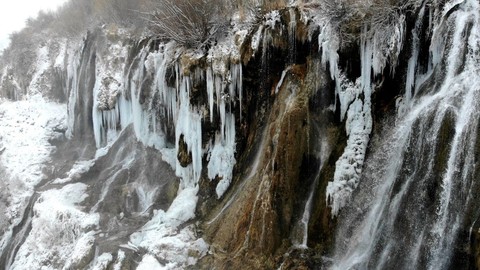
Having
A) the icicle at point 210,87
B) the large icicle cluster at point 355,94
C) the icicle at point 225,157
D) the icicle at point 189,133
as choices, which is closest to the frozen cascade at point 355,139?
the large icicle cluster at point 355,94

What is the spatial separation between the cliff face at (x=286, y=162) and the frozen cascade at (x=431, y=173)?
3 cm

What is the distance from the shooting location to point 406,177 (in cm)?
868

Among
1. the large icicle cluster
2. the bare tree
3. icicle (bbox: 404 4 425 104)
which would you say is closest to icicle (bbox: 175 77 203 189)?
the bare tree

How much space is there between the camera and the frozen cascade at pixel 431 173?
25.4 ft

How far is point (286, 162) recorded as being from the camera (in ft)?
35.3

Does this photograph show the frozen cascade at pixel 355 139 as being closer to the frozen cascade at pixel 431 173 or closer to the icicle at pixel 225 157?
the frozen cascade at pixel 431 173

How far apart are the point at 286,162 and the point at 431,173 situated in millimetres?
3752

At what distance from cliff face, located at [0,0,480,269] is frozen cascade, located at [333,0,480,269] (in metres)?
0.03

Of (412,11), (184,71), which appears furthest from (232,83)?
(412,11)

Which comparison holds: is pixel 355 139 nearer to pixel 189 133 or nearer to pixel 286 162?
pixel 286 162

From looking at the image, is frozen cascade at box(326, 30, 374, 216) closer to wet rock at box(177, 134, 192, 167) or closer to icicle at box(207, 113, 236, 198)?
icicle at box(207, 113, 236, 198)

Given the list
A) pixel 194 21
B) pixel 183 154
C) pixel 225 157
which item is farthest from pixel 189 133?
pixel 194 21

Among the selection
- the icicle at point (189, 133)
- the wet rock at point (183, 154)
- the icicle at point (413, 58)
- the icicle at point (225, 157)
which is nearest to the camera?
the icicle at point (413, 58)

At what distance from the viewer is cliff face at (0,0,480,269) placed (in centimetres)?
828
